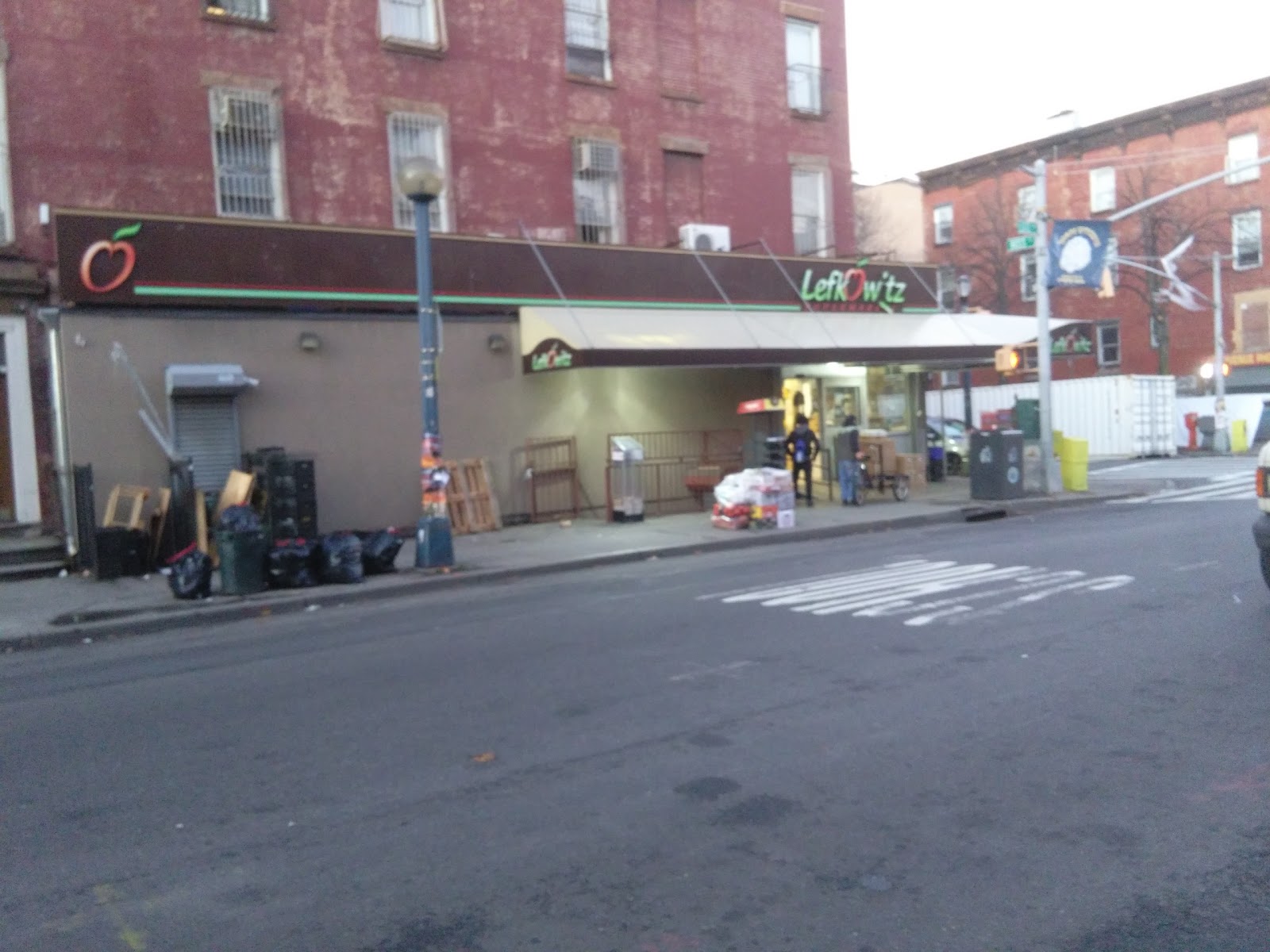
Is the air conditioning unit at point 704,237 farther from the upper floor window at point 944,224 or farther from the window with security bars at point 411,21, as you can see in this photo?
the upper floor window at point 944,224

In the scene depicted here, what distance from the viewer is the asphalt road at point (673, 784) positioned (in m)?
4.16

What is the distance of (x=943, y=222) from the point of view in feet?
163

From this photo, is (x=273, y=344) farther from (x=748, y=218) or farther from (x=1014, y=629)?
(x=1014, y=629)

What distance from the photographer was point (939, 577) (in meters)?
11.8

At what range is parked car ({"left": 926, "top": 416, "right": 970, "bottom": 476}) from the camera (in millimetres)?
27441

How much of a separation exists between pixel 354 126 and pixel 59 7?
14.0 ft

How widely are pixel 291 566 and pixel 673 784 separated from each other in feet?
28.8

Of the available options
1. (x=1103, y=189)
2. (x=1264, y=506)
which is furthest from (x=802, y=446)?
(x=1103, y=189)

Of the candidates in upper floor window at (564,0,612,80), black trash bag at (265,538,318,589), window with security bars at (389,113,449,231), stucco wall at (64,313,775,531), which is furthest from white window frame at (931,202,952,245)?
black trash bag at (265,538,318,589)

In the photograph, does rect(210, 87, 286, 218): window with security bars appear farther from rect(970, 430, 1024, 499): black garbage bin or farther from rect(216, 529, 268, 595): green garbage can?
rect(970, 430, 1024, 499): black garbage bin

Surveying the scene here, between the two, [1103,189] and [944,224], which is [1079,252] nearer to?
[1103,189]

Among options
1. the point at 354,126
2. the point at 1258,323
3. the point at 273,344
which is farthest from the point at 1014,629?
the point at 1258,323

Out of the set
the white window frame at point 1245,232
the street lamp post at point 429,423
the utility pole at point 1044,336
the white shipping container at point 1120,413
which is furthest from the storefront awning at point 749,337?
the white window frame at point 1245,232

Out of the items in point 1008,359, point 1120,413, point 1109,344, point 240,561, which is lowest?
point 240,561
